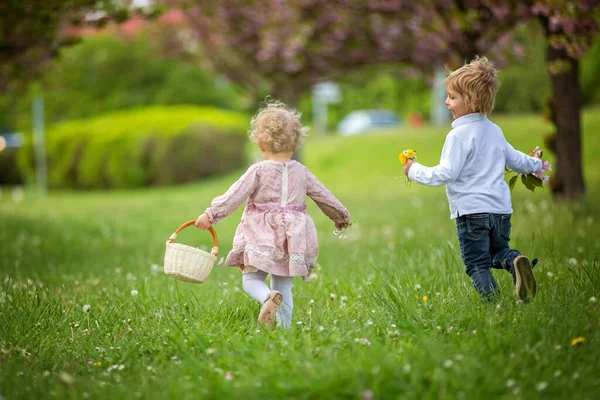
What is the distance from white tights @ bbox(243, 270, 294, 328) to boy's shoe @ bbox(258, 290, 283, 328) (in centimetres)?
20

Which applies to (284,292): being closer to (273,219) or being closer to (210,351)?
(273,219)

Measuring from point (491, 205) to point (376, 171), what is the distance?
15751mm

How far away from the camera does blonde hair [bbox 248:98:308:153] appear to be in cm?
431

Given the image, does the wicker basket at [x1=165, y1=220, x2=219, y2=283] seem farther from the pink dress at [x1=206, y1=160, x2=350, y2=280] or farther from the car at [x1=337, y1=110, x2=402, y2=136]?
the car at [x1=337, y1=110, x2=402, y2=136]

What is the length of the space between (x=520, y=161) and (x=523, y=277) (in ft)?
2.49

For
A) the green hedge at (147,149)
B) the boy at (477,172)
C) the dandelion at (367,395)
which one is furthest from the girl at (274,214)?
the green hedge at (147,149)

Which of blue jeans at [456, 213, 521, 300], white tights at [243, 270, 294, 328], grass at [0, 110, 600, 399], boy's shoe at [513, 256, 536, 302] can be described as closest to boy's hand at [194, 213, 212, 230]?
white tights at [243, 270, 294, 328]

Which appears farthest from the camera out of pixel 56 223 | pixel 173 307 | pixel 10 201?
pixel 10 201

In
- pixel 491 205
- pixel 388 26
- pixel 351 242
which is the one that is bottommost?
pixel 351 242

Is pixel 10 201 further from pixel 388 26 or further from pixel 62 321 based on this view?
pixel 62 321

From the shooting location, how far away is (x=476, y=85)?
4242 millimetres

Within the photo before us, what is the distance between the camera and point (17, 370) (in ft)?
11.9

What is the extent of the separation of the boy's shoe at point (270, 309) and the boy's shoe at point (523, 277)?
132cm

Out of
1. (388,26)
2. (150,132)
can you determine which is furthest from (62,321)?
(150,132)
